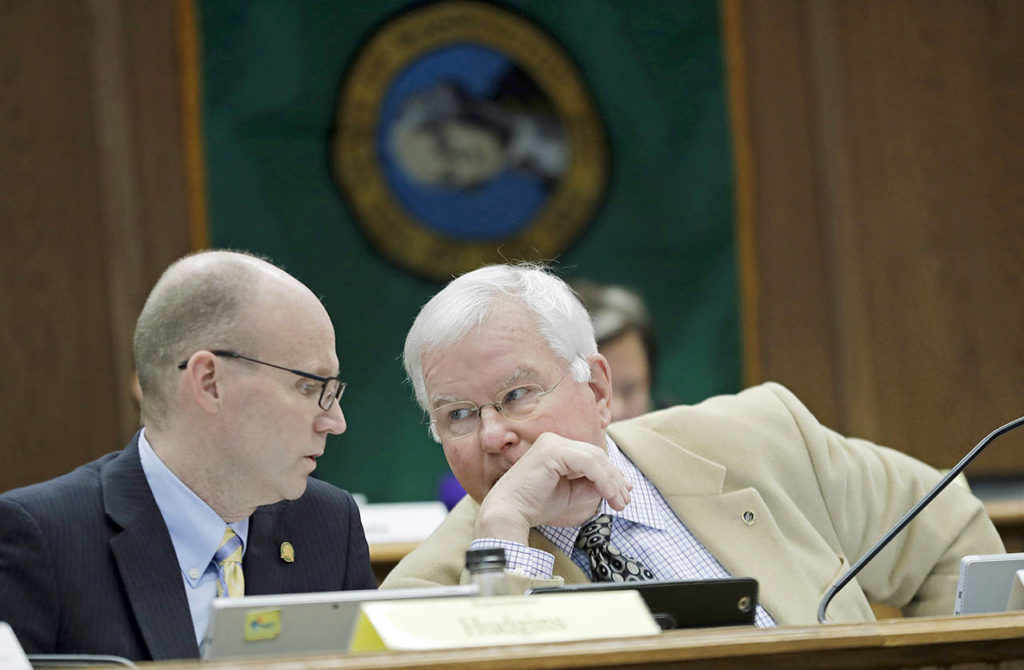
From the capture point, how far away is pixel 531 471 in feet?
7.35

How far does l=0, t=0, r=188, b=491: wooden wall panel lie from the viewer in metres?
4.57

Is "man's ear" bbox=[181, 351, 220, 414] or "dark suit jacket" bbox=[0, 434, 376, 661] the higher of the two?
"man's ear" bbox=[181, 351, 220, 414]

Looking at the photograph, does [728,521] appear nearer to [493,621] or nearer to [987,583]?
[987,583]

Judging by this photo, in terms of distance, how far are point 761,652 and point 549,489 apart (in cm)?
86

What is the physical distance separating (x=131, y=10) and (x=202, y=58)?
31 centimetres

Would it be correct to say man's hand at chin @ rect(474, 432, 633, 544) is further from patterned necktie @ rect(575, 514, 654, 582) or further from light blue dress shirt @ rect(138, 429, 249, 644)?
light blue dress shirt @ rect(138, 429, 249, 644)

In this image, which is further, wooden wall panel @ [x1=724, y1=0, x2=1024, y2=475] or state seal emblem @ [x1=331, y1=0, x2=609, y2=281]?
wooden wall panel @ [x1=724, y1=0, x2=1024, y2=475]

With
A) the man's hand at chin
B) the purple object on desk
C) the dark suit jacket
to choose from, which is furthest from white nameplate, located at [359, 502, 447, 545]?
the dark suit jacket

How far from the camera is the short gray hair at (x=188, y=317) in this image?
208 centimetres

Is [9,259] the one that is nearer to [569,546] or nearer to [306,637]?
[569,546]

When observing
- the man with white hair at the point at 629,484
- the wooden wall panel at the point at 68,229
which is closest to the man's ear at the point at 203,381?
the man with white hair at the point at 629,484

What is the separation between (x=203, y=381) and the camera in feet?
6.75

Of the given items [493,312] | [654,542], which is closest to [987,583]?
[654,542]

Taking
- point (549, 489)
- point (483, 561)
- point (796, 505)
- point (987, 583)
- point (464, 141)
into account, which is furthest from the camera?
point (464, 141)
